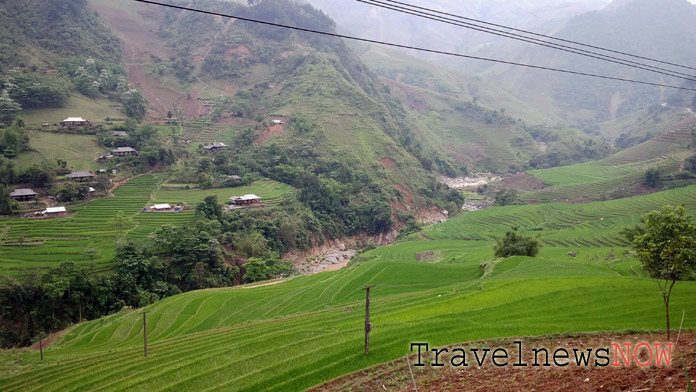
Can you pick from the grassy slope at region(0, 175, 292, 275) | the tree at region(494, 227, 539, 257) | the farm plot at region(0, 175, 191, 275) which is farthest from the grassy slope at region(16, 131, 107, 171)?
the tree at region(494, 227, 539, 257)

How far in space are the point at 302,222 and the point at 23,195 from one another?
24112mm

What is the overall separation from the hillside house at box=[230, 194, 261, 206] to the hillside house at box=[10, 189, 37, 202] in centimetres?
1659

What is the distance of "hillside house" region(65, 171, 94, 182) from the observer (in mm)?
38906

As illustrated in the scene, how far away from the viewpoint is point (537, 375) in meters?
7.62

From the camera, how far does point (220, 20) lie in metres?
86.1

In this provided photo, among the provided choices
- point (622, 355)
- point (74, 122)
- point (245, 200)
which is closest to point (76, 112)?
point (74, 122)

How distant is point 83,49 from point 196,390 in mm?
77931

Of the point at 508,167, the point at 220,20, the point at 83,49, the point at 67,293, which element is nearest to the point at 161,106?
the point at 83,49

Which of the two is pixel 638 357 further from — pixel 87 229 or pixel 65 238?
pixel 87 229

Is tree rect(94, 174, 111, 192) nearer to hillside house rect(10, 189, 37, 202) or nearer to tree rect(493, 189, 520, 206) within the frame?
hillside house rect(10, 189, 37, 202)

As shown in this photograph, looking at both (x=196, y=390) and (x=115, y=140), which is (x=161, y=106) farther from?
(x=196, y=390)

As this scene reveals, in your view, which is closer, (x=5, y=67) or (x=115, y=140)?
(x=115, y=140)

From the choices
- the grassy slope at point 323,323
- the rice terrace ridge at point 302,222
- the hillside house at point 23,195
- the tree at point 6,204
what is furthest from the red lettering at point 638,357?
the hillside house at point 23,195

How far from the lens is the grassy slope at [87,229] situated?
27.6m
